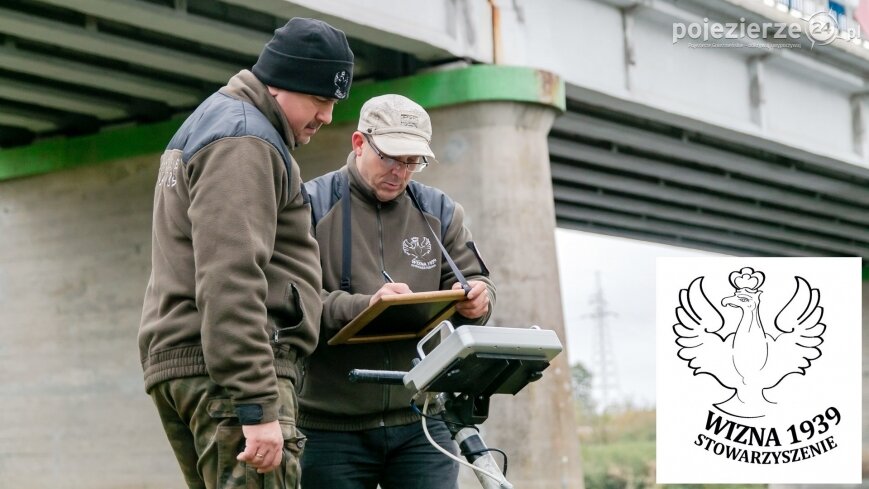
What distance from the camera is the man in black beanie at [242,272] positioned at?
11.9 feet

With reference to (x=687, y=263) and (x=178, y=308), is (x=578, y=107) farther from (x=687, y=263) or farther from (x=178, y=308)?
(x=178, y=308)

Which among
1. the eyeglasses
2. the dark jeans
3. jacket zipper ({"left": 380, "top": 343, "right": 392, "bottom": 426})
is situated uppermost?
the eyeglasses

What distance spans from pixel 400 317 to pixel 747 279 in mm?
13190

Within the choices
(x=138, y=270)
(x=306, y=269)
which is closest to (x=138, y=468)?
(x=138, y=270)

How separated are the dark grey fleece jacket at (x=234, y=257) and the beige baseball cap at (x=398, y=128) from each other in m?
0.71

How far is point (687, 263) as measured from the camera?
15.4 meters

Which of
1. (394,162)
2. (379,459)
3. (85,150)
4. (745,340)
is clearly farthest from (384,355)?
(745,340)

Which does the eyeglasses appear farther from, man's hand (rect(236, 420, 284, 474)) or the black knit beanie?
man's hand (rect(236, 420, 284, 474))

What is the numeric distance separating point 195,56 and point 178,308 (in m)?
8.46

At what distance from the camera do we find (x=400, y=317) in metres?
4.50

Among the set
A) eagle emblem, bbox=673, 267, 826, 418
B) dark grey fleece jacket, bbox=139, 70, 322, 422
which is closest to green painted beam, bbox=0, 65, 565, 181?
eagle emblem, bbox=673, 267, 826, 418

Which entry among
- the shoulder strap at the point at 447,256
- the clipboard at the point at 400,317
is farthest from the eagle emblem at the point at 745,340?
the clipboard at the point at 400,317

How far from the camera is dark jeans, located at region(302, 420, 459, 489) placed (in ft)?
15.2

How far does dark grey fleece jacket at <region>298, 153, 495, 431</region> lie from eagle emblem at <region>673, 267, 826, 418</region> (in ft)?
36.3
